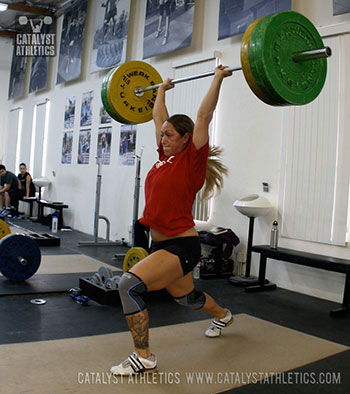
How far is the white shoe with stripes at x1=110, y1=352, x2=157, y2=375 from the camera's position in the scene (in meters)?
2.15

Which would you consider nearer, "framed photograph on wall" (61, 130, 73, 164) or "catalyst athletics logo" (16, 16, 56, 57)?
"framed photograph on wall" (61, 130, 73, 164)

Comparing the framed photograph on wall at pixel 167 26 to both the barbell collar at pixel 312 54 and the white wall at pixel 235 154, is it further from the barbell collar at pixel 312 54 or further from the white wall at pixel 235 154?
the barbell collar at pixel 312 54

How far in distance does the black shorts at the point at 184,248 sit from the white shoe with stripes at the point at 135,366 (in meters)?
0.46

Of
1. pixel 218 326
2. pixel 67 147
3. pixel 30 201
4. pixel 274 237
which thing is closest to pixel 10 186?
pixel 30 201

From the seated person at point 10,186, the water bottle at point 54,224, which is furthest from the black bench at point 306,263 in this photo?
the seated person at point 10,186

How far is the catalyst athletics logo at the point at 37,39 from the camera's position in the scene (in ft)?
32.3

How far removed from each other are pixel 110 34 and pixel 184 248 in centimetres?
591

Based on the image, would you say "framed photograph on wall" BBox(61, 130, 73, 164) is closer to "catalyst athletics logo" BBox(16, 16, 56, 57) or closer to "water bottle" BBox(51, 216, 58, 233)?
"water bottle" BBox(51, 216, 58, 233)

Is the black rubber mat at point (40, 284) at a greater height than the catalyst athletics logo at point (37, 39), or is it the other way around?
the catalyst athletics logo at point (37, 39)

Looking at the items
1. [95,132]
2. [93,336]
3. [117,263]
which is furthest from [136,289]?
[95,132]

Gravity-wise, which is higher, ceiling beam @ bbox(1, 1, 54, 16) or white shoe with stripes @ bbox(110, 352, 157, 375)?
ceiling beam @ bbox(1, 1, 54, 16)

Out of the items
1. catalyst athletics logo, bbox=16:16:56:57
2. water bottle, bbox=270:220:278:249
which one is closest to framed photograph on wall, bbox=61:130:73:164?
catalyst athletics logo, bbox=16:16:56:57

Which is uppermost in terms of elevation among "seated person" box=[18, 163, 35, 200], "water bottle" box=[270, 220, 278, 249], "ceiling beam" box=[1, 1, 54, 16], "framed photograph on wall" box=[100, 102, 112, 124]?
"ceiling beam" box=[1, 1, 54, 16]

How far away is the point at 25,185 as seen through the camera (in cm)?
938
